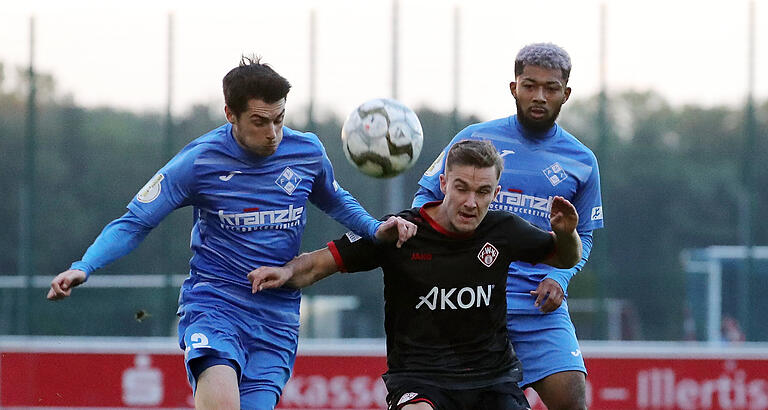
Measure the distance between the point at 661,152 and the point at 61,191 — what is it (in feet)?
20.0

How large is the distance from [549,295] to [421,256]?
2.31 ft

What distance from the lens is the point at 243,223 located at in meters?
5.19

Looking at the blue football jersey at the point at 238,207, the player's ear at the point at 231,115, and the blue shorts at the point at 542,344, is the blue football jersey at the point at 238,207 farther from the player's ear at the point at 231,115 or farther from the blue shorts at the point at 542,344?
the blue shorts at the point at 542,344

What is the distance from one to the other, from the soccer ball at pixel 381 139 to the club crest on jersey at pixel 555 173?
0.63 meters

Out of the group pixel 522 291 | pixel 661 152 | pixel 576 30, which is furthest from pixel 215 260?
pixel 661 152

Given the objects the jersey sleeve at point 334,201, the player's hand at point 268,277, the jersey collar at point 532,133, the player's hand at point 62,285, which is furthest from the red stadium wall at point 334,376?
the player's hand at point 62,285

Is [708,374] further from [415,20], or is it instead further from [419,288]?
[419,288]

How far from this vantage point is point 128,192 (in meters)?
12.4

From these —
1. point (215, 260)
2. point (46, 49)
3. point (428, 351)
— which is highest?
point (46, 49)

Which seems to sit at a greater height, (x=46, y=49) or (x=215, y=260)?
(x=46, y=49)

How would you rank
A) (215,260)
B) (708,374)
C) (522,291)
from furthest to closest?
(708,374), (522,291), (215,260)

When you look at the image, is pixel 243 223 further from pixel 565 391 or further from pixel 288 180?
pixel 565 391

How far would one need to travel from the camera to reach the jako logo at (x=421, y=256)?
4.94m

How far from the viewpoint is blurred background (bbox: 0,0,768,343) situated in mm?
11719
